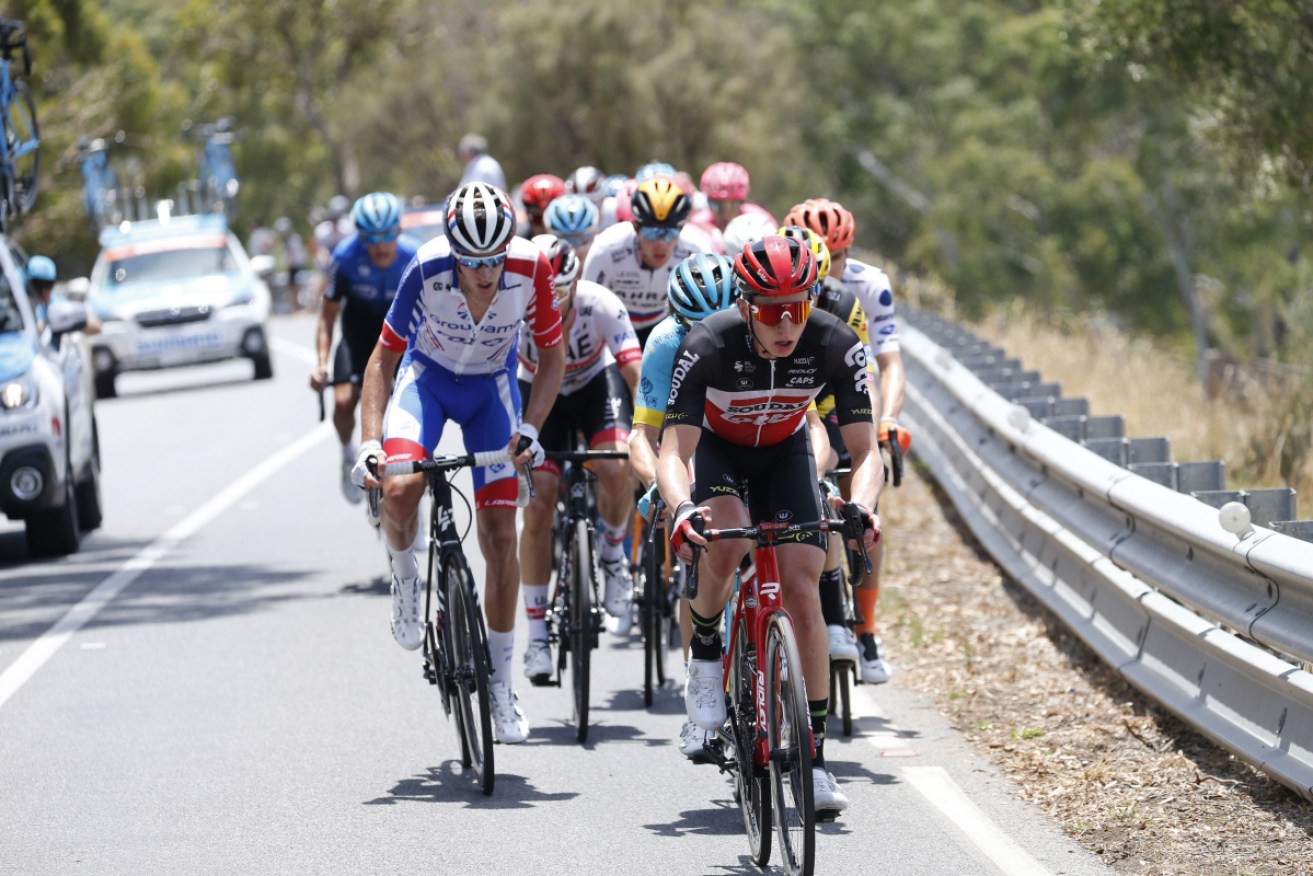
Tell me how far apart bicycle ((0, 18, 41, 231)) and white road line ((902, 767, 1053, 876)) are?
378 inches

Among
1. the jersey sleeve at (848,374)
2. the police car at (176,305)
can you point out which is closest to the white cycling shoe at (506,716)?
the jersey sleeve at (848,374)

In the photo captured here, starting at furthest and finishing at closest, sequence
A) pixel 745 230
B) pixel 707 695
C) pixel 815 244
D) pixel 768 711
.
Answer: pixel 745 230 < pixel 815 244 < pixel 707 695 < pixel 768 711

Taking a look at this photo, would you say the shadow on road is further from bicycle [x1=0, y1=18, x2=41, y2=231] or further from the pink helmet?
bicycle [x1=0, y1=18, x2=41, y2=231]

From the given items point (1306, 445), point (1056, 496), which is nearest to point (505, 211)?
point (1056, 496)

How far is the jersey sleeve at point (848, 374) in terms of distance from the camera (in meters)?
6.77

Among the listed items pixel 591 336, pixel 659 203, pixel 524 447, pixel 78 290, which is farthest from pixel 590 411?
pixel 78 290

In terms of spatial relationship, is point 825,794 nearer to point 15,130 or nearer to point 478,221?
point 478,221

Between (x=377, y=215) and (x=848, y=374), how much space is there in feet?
17.7

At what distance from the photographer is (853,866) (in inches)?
Result: 259

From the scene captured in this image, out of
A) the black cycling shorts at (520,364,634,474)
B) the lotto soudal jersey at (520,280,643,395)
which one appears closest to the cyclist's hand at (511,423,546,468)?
the lotto soudal jersey at (520,280,643,395)

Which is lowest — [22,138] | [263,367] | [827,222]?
[263,367]

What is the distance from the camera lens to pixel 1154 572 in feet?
26.0

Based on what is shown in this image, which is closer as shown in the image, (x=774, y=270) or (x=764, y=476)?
(x=774, y=270)

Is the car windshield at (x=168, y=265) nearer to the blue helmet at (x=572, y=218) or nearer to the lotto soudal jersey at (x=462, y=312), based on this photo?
the blue helmet at (x=572, y=218)
